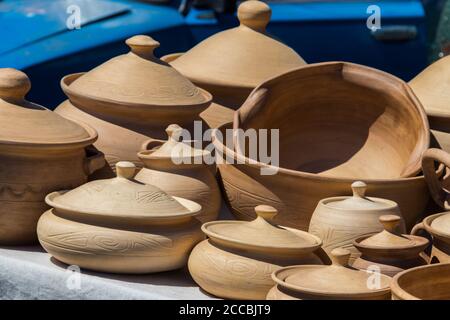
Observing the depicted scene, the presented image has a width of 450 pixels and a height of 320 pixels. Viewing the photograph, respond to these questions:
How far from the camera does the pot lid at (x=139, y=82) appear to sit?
3906 millimetres

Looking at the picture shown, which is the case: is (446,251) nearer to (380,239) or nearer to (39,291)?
(380,239)

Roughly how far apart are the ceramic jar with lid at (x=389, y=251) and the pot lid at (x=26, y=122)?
43.3 inches

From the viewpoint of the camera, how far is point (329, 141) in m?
4.43

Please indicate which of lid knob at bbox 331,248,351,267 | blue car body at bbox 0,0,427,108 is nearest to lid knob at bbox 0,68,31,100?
lid knob at bbox 331,248,351,267

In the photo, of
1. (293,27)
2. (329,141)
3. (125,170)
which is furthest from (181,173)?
(293,27)

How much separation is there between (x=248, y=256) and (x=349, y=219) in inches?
14.3

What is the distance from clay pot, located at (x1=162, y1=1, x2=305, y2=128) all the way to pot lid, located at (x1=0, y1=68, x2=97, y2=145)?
0.65 m

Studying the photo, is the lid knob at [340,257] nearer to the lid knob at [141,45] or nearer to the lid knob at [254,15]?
the lid knob at [141,45]

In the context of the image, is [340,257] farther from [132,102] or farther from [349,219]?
[132,102]

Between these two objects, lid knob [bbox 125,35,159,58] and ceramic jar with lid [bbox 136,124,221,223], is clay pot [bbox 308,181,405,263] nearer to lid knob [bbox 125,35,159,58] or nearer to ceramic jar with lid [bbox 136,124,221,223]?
ceramic jar with lid [bbox 136,124,221,223]

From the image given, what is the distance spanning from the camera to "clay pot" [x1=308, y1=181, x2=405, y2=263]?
3.31 m

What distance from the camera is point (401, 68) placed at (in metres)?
6.56

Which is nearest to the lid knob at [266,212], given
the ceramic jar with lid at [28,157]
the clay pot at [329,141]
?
the clay pot at [329,141]
